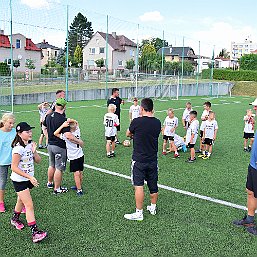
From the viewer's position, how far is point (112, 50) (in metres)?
48.5

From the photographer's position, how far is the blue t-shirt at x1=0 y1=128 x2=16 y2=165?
18.9 ft

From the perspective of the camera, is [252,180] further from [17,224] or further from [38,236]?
[17,224]

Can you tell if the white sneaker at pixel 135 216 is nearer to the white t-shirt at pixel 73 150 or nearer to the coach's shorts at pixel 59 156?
the white t-shirt at pixel 73 150

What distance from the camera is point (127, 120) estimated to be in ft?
60.2

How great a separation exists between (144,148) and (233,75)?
47393 millimetres

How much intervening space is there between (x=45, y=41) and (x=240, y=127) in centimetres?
1565

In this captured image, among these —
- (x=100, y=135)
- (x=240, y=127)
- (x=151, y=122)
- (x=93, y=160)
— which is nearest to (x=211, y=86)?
(x=240, y=127)

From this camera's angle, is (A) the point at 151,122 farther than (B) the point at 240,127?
No

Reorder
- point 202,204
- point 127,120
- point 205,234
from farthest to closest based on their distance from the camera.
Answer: point 127,120, point 202,204, point 205,234

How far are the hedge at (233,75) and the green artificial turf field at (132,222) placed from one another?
4122cm

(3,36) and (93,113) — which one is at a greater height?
(3,36)

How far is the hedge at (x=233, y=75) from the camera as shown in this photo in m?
48.9

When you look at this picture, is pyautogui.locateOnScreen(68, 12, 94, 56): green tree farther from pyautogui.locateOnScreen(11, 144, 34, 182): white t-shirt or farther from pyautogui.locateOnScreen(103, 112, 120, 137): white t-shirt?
pyautogui.locateOnScreen(11, 144, 34, 182): white t-shirt

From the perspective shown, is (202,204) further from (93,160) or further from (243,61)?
(243,61)
